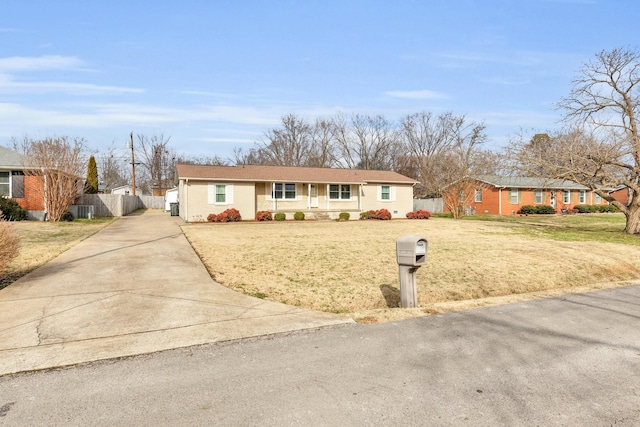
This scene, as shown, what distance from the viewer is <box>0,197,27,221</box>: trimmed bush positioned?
19.2 m

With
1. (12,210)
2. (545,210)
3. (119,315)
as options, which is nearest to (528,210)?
(545,210)

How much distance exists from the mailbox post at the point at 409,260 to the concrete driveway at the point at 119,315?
4.21 ft

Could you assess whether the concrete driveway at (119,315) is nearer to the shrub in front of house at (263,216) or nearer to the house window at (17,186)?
the shrub in front of house at (263,216)

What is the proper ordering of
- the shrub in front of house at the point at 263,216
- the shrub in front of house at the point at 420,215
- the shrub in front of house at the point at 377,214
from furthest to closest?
the shrub in front of house at the point at 420,215, the shrub in front of house at the point at 377,214, the shrub in front of house at the point at 263,216

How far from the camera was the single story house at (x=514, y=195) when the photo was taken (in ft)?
117

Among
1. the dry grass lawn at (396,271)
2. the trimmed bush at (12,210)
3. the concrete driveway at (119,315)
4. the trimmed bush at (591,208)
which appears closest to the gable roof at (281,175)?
the trimmed bush at (12,210)

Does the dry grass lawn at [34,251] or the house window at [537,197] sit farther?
the house window at [537,197]

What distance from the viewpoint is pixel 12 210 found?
19.7 meters

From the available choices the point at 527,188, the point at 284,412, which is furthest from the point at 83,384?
the point at 527,188

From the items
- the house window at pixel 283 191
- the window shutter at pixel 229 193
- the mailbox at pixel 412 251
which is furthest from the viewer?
the house window at pixel 283 191

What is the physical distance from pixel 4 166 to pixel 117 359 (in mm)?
23230

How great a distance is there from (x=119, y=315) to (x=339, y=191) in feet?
79.2

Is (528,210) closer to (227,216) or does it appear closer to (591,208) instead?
(591,208)

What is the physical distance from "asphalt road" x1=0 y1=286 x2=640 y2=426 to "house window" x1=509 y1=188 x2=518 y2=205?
3426cm
